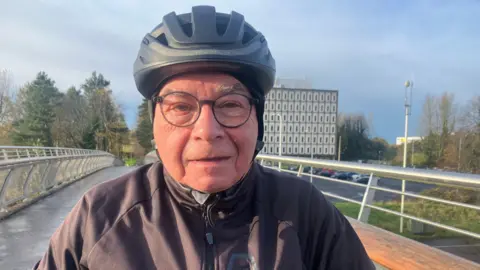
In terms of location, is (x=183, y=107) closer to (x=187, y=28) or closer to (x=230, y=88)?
(x=230, y=88)

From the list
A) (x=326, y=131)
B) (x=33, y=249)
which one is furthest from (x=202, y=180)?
(x=326, y=131)

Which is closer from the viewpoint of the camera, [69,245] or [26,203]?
[69,245]

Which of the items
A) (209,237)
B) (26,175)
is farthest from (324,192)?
(26,175)

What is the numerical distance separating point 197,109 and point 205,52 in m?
0.21

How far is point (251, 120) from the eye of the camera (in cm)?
141

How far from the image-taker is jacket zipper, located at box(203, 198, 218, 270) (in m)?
1.29

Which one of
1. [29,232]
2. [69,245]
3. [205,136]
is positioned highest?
[205,136]

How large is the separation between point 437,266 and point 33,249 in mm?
4499

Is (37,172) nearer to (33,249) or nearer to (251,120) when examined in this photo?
(33,249)

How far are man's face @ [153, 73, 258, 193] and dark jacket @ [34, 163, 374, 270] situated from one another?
0.11 meters

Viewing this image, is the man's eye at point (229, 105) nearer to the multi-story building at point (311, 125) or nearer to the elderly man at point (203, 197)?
the elderly man at point (203, 197)

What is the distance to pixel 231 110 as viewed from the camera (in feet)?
4.50

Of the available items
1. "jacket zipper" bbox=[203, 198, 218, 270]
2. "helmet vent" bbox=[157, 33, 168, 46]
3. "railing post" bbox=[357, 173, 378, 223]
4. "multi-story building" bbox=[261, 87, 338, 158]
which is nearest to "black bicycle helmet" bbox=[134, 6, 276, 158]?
"helmet vent" bbox=[157, 33, 168, 46]

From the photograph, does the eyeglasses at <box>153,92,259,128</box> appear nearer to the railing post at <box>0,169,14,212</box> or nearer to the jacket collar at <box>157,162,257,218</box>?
the jacket collar at <box>157,162,257,218</box>
